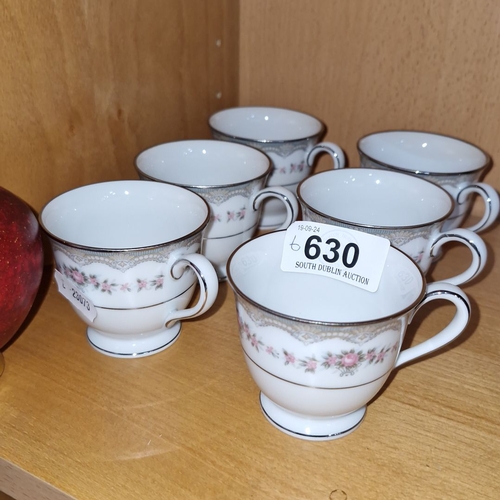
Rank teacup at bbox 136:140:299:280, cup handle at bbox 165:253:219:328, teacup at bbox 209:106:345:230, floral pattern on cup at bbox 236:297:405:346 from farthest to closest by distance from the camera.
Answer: teacup at bbox 209:106:345:230
teacup at bbox 136:140:299:280
cup handle at bbox 165:253:219:328
floral pattern on cup at bbox 236:297:405:346

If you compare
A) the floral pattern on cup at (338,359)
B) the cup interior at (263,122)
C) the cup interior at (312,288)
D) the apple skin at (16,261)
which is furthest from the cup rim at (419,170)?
the apple skin at (16,261)

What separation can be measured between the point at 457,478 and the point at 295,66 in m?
0.62

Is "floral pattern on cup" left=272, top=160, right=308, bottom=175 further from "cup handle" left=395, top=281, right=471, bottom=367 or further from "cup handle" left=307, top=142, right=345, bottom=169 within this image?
"cup handle" left=395, top=281, right=471, bottom=367

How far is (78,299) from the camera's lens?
56 centimetres

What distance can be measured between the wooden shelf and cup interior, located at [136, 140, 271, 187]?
0.75 ft

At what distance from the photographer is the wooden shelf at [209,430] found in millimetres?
453

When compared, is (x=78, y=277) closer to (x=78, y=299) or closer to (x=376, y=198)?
(x=78, y=299)

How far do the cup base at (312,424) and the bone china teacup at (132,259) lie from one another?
12 centimetres

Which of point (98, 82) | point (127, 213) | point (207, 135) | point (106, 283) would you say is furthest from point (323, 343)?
point (207, 135)

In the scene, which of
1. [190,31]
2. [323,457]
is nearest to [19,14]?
[190,31]

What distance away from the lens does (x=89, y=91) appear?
26.6 inches

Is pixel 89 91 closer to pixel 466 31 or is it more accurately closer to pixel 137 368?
pixel 137 368

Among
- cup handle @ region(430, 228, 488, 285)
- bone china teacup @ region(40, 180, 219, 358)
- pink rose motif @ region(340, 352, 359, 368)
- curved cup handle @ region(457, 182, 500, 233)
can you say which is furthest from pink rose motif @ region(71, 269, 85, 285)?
curved cup handle @ region(457, 182, 500, 233)

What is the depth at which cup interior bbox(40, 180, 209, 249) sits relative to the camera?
625mm
